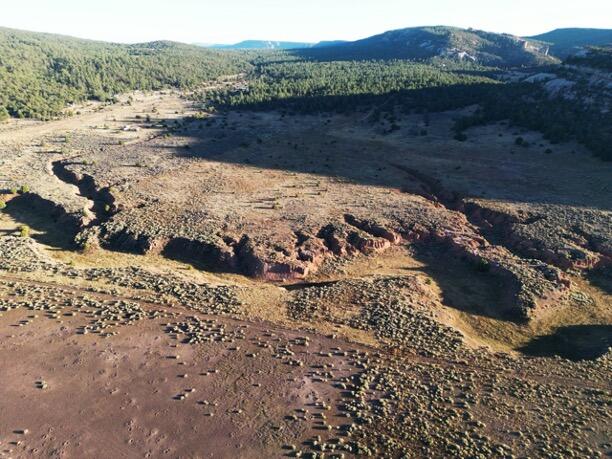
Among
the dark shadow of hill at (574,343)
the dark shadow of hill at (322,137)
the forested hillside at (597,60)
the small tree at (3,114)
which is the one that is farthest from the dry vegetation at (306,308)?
the forested hillside at (597,60)

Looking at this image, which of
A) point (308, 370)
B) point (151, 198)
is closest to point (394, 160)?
point (151, 198)

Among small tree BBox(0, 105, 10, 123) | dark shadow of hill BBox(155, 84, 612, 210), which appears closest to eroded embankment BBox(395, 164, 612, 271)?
dark shadow of hill BBox(155, 84, 612, 210)

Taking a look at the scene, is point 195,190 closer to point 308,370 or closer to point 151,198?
point 151,198

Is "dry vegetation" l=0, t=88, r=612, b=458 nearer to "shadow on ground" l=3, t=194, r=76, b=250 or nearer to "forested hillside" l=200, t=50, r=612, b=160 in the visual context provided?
"shadow on ground" l=3, t=194, r=76, b=250

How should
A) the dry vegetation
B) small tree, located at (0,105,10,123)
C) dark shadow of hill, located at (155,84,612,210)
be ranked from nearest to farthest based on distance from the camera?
the dry vegetation, dark shadow of hill, located at (155,84,612,210), small tree, located at (0,105,10,123)

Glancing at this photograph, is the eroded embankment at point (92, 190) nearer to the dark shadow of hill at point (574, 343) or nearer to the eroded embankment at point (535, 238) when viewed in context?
the eroded embankment at point (535, 238)

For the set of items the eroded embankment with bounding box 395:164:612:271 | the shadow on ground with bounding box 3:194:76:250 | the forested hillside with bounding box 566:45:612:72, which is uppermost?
the forested hillside with bounding box 566:45:612:72

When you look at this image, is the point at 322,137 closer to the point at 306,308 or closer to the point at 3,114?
the point at 306,308

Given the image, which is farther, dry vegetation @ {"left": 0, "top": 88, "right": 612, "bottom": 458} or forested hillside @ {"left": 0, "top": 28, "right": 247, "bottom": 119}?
forested hillside @ {"left": 0, "top": 28, "right": 247, "bottom": 119}

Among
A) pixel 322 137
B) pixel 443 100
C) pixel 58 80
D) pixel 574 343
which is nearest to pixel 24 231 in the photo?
pixel 574 343
